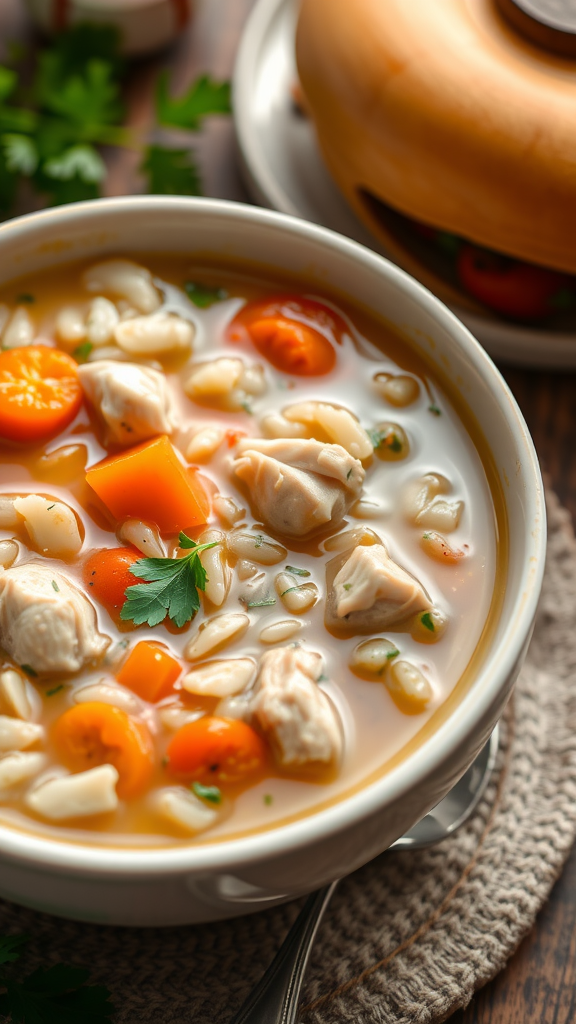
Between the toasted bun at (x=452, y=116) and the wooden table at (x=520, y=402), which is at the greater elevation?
the toasted bun at (x=452, y=116)

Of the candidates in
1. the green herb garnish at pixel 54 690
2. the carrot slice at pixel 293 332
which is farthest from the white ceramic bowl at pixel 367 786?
the green herb garnish at pixel 54 690

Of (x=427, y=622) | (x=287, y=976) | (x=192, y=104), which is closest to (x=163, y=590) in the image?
(x=427, y=622)

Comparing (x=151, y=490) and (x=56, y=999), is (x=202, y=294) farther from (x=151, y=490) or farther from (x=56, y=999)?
(x=56, y=999)

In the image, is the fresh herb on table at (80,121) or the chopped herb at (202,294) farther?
the fresh herb on table at (80,121)

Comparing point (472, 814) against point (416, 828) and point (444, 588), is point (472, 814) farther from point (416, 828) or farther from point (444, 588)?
point (444, 588)

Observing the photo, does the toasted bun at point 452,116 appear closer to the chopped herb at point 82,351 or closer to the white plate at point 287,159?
Result: the white plate at point 287,159

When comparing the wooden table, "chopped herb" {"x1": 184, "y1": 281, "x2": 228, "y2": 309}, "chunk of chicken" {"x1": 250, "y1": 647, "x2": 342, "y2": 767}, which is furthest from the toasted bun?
"chunk of chicken" {"x1": 250, "y1": 647, "x2": 342, "y2": 767}

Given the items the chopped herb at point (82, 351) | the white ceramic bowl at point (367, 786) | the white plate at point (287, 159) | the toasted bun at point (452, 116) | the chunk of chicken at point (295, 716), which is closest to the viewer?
the white ceramic bowl at point (367, 786)
